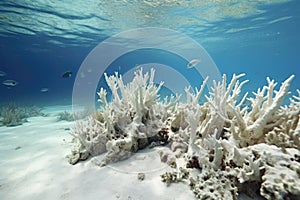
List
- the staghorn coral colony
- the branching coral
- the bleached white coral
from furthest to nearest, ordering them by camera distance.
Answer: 1. the branching coral
2. the bleached white coral
3. the staghorn coral colony

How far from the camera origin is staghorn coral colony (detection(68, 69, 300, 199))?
2.34 m

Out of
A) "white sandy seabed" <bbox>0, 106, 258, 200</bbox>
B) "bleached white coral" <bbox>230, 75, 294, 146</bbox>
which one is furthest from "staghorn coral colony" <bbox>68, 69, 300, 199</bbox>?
"white sandy seabed" <bbox>0, 106, 258, 200</bbox>

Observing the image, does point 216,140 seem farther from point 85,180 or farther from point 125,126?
point 85,180

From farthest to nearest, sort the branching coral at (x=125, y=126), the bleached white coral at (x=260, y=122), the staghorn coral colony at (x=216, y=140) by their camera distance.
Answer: the branching coral at (x=125, y=126)
the bleached white coral at (x=260, y=122)
the staghorn coral colony at (x=216, y=140)

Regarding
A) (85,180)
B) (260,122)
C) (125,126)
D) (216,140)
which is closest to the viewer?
(216,140)

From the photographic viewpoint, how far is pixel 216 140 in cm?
257

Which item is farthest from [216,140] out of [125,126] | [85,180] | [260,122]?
[85,180]

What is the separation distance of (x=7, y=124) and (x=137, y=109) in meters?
9.06

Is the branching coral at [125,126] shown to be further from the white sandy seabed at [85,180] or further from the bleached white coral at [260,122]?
the bleached white coral at [260,122]

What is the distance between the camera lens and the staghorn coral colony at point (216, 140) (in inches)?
92.3

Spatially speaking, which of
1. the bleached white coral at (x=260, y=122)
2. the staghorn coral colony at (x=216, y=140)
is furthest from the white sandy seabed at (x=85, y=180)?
the bleached white coral at (x=260, y=122)

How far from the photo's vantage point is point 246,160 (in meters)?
2.50

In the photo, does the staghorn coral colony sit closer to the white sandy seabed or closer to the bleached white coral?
the bleached white coral

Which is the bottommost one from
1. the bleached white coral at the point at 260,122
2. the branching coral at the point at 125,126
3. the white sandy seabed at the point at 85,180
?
the white sandy seabed at the point at 85,180
